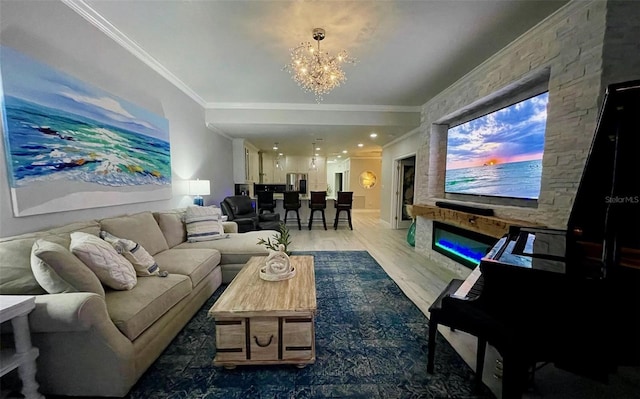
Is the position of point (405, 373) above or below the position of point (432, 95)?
below

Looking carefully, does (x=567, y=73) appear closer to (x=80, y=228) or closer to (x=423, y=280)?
(x=423, y=280)

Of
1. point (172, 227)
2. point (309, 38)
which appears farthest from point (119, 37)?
point (172, 227)

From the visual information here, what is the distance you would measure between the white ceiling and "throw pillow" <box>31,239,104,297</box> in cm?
210

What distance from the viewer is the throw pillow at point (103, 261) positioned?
163 cm

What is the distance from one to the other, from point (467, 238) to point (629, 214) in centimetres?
233

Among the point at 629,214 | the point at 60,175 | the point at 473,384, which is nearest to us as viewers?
the point at 629,214

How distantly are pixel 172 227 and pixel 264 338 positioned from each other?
84.8 inches

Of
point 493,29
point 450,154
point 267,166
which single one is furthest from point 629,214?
point 267,166

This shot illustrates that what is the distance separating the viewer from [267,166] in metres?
10.8

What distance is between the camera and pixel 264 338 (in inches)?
65.9

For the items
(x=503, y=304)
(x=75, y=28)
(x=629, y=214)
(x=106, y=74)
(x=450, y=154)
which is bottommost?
(x=503, y=304)

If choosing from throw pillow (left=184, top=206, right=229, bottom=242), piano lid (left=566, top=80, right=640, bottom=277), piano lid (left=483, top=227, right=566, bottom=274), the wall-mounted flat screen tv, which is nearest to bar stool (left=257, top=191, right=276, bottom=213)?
throw pillow (left=184, top=206, right=229, bottom=242)

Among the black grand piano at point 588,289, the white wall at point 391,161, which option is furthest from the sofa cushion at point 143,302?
the white wall at point 391,161

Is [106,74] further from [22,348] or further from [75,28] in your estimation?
[22,348]
